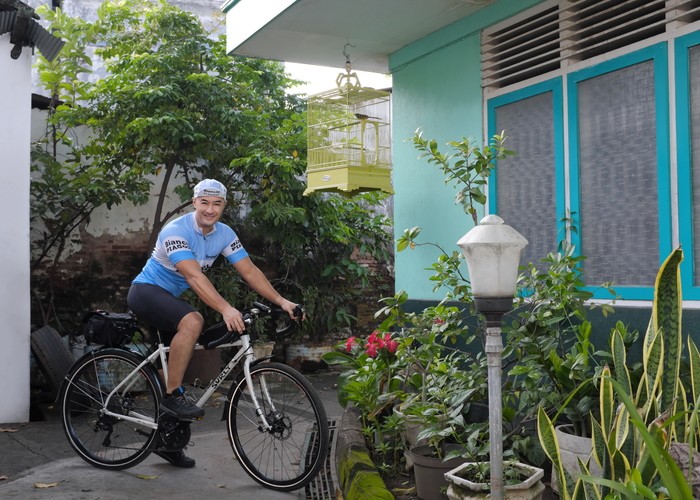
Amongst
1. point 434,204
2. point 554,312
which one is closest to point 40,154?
point 434,204

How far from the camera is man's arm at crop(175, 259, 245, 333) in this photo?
4.24 m

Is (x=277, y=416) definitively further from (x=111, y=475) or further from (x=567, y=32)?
(x=567, y=32)

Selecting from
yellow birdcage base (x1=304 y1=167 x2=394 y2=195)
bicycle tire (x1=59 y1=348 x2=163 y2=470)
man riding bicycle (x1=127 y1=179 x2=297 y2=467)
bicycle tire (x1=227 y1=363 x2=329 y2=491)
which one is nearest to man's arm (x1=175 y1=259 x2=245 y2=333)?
man riding bicycle (x1=127 y1=179 x2=297 y2=467)

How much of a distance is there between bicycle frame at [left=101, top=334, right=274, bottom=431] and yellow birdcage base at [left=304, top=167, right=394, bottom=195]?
204 centimetres

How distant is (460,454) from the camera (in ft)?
12.2

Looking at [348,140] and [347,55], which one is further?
[347,55]

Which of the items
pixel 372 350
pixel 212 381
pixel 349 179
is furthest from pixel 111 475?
pixel 349 179

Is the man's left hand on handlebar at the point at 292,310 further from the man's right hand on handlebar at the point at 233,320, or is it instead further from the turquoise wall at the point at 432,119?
the turquoise wall at the point at 432,119

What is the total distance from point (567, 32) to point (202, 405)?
11.0 feet

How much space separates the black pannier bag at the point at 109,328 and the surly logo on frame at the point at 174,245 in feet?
2.46

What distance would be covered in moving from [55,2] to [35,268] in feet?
20.6

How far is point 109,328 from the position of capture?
4906mm

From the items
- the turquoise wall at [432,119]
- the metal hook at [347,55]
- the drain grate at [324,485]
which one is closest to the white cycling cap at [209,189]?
the turquoise wall at [432,119]

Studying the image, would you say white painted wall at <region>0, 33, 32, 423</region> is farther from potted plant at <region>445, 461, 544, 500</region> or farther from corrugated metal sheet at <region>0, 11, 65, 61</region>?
potted plant at <region>445, 461, 544, 500</region>
